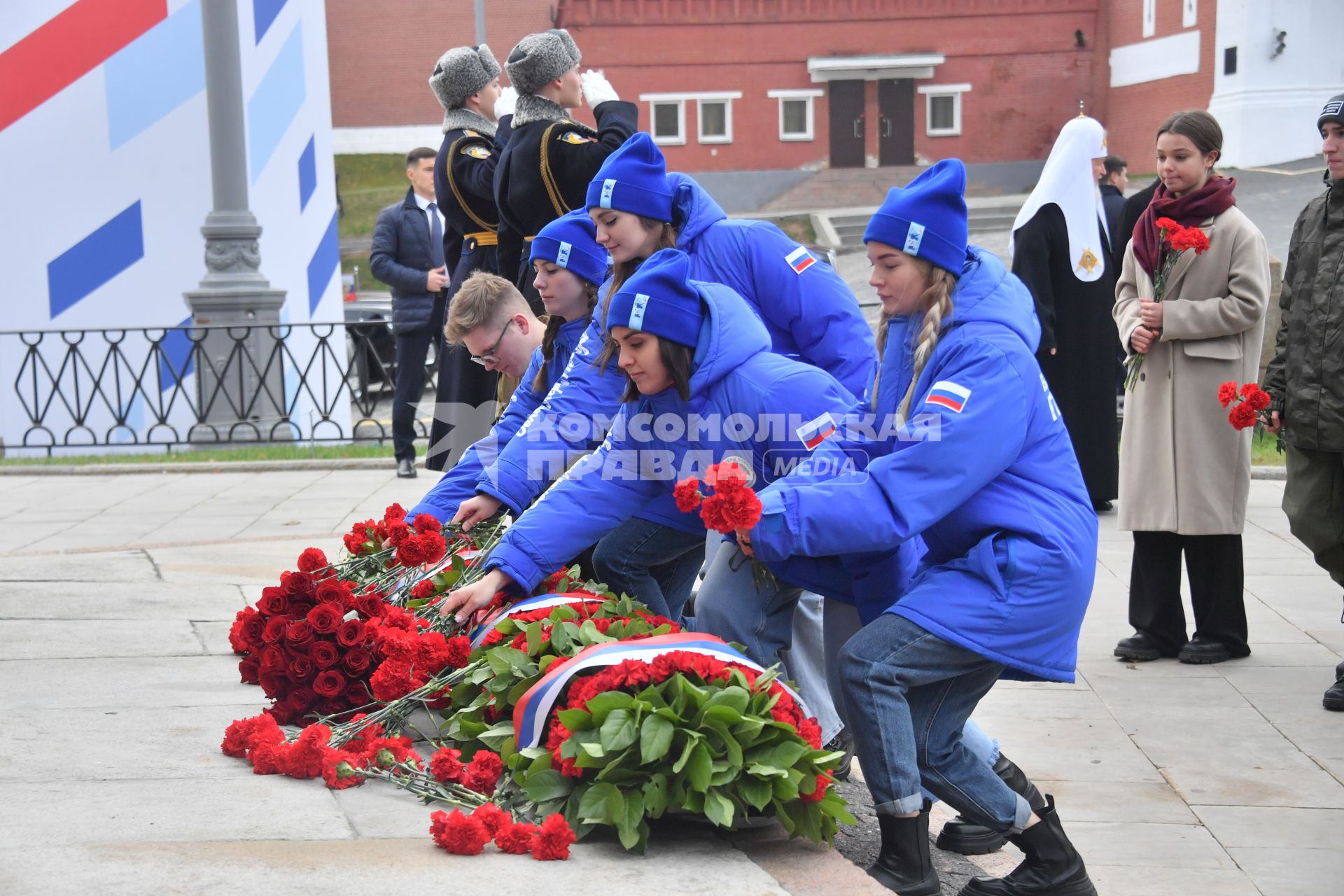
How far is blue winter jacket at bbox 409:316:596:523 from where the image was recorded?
15.6 feet

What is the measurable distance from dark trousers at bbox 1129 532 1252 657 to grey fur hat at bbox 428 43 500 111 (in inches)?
142

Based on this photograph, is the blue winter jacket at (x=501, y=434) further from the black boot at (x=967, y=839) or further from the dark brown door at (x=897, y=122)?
the dark brown door at (x=897, y=122)

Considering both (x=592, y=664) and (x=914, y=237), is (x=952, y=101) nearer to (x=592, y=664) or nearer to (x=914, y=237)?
(x=914, y=237)

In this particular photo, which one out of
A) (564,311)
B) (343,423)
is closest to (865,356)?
(564,311)

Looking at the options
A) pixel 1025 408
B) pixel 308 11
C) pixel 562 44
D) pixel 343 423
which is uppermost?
pixel 308 11

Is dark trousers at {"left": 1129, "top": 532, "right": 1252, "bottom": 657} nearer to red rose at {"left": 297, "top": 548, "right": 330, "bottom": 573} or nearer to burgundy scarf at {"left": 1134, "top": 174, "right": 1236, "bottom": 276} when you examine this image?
burgundy scarf at {"left": 1134, "top": 174, "right": 1236, "bottom": 276}

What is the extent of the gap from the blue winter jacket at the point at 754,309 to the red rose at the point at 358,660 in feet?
2.24

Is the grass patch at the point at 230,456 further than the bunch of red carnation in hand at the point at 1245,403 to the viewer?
Yes

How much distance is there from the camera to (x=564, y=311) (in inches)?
188

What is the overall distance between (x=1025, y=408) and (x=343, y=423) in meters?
10.5

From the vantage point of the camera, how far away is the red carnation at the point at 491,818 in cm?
302

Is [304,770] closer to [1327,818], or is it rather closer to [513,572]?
[513,572]

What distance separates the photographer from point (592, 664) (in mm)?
3391

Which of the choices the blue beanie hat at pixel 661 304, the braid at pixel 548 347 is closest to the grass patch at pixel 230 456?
the braid at pixel 548 347
